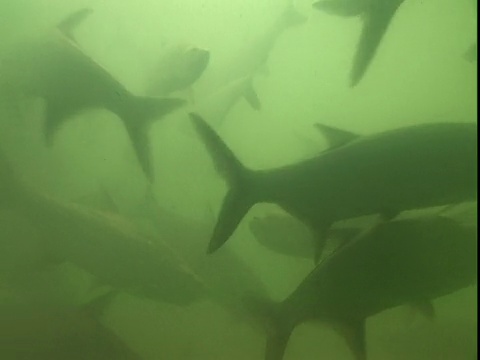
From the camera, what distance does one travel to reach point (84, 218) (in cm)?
98

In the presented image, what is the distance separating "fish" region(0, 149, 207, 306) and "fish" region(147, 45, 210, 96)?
0.60 feet

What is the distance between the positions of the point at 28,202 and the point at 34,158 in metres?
0.06

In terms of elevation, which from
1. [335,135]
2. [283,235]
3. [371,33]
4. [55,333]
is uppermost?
[371,33]

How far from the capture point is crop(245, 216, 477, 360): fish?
0.95 meters

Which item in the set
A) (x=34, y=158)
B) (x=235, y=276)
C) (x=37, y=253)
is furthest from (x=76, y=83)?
(x=235, y=276)

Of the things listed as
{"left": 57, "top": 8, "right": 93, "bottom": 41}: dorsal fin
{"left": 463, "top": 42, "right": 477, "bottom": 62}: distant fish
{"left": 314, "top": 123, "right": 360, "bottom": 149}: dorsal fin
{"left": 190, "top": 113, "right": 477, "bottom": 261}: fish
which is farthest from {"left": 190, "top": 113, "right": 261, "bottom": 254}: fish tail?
{"left": 463, "top": 42, "right": 477, "bottom": 62}: distant fish

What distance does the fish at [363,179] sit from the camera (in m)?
0.95

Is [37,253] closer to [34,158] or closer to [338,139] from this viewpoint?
[34,158]

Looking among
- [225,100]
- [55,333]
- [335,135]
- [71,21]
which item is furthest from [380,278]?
[71,21]

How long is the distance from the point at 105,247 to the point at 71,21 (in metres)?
0.31

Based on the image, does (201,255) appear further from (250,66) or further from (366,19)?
(366,19)

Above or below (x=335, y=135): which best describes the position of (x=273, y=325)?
below

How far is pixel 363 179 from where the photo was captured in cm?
96

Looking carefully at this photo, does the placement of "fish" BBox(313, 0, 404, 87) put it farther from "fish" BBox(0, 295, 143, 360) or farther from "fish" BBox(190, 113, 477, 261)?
"fish" BBox(0, 295, 143, 360)
